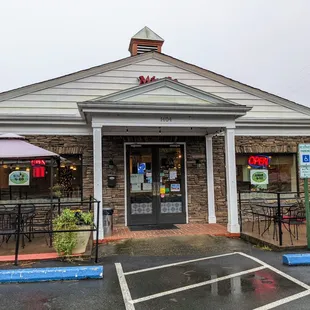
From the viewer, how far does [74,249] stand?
5.96 m

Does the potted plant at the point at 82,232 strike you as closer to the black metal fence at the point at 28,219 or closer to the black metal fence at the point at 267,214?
the black metal fence at the point at 28,219

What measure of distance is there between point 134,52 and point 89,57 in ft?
66.2

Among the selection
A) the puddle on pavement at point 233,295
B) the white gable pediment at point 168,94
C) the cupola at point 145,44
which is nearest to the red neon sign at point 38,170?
the white gable pediment at point 168,94

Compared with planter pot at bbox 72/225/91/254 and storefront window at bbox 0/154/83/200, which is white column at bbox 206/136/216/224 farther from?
planter pot at bbox 72/225/91/254

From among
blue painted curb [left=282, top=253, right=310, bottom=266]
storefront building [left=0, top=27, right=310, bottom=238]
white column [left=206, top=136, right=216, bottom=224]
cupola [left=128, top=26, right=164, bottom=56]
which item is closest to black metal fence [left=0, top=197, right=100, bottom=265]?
storefront building [left=0, top=27, right=310, bottom=238]

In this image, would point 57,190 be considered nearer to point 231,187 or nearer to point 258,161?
point 231,187

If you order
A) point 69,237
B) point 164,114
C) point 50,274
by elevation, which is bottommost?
point 50,274

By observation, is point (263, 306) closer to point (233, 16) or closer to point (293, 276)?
point (293, 276)

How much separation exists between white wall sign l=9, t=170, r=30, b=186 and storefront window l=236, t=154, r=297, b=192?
6278mm

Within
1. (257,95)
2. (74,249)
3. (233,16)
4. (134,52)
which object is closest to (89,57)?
(233,16)

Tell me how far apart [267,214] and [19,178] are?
277 inches

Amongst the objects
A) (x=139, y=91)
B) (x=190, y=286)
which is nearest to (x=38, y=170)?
(x=139, y=91)

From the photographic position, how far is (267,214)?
29.7 ft

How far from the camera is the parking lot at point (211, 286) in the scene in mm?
3893
